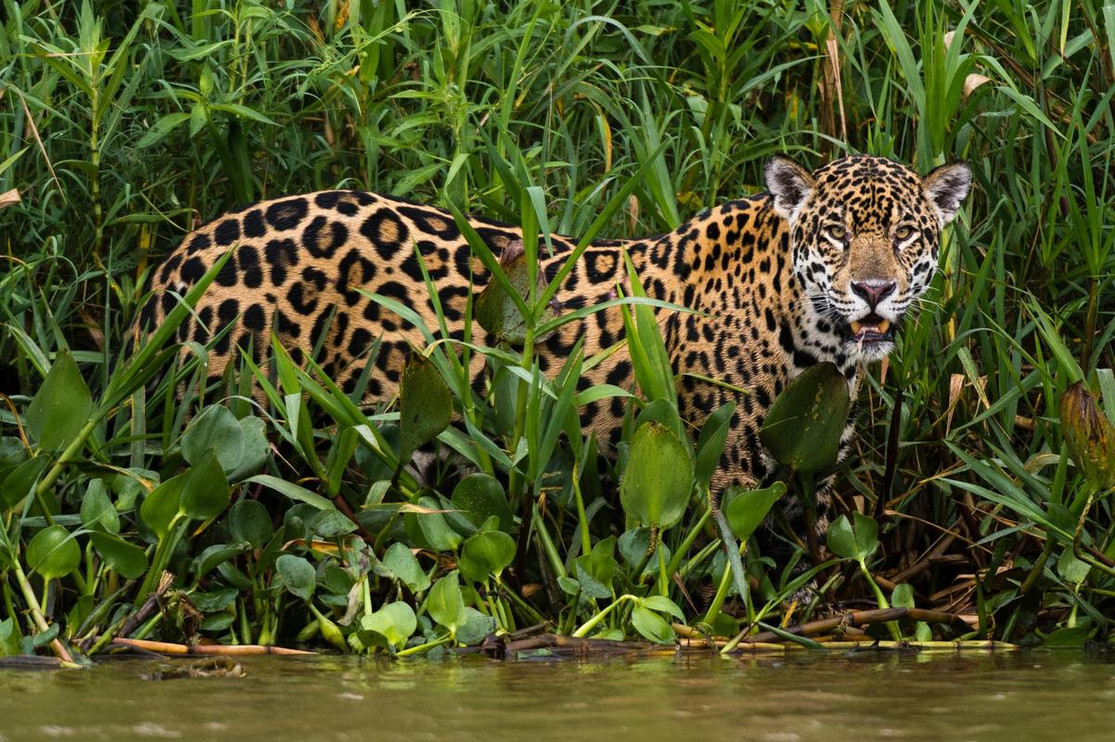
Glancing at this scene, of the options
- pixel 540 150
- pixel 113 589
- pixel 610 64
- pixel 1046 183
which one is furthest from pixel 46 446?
pixel 1046 183

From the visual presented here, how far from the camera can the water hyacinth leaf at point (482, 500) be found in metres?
4.17

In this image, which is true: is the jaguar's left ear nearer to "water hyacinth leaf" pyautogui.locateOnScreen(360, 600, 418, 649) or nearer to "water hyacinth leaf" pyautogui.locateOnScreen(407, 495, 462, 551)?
"water hyacinth leaf" pyautogui.locateOnScreen(407, 495, 462, 551)

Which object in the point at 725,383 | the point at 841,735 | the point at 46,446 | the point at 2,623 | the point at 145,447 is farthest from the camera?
the point at 725,383

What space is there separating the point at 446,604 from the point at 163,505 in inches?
29.0

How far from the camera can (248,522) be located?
13.5 ft

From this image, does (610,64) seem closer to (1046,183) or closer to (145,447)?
(1046,183)

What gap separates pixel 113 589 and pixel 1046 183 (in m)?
3.27

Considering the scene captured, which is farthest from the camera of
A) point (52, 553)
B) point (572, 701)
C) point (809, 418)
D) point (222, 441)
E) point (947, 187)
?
point (947, 187)

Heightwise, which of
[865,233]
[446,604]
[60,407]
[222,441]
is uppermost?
[865,233]

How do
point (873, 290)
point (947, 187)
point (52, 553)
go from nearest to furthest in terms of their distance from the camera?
point (52, 553)
point (873, 290)
point (947, 187)

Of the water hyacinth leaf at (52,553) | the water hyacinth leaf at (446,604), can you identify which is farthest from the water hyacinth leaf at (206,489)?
the water hyacinth leaf at (446,604)

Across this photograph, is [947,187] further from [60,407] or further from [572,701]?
[60,407]

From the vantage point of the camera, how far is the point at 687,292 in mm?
5219

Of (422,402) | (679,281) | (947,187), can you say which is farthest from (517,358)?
(947,187)
